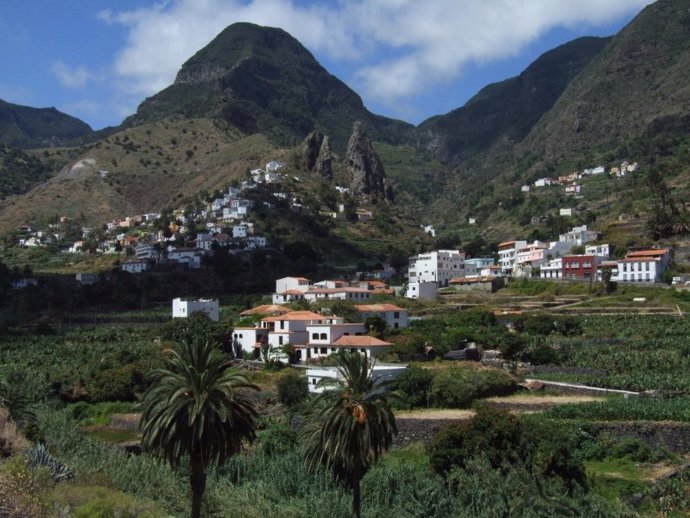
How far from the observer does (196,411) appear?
2000 cm

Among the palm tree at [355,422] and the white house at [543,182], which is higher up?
the white house at [543,182]

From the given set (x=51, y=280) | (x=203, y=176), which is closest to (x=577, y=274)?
(x=51, y=280)

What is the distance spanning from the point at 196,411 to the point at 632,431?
73.3ft

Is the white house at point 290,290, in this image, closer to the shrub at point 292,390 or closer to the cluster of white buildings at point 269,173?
the shrub at point 292,390

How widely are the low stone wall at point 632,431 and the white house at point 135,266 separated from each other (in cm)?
7593

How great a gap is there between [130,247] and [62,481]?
344ft

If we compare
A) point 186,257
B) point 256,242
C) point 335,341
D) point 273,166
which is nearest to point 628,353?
point 335,341

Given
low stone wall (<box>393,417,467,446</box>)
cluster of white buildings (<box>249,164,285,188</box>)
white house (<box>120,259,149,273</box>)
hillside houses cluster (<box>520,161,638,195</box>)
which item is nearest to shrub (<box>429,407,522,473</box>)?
low stone wall (<box>393,417,467,446</box>)

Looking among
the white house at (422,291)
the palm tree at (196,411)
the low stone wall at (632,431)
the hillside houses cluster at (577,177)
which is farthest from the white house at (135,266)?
the palm tree at (196,411)

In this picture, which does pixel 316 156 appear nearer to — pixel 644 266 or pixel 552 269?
pixel 552 269

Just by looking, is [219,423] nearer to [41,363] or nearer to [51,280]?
[41,363]

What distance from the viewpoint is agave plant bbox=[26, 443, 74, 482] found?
21.8 meters

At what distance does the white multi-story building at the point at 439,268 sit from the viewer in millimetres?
95656

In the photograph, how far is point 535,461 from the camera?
29156 mm
